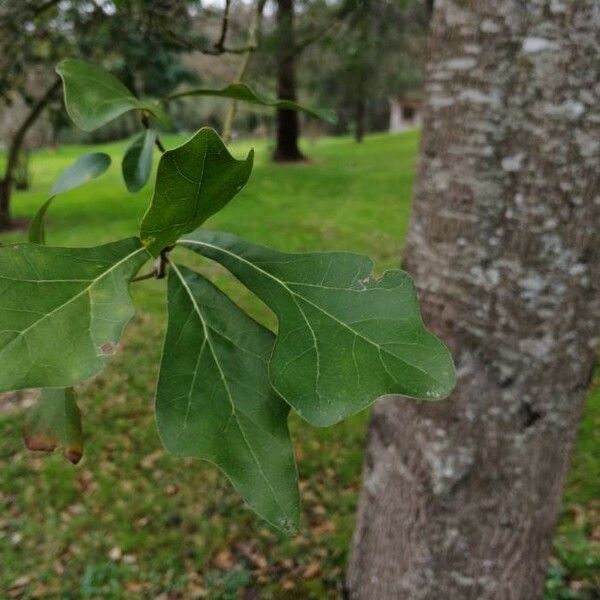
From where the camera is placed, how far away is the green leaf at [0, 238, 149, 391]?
0.61 meters

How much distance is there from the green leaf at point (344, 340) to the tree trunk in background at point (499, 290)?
870mm

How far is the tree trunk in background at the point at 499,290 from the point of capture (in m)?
1.42

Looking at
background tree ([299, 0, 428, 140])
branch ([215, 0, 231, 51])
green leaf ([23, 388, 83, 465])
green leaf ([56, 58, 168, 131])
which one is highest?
background tree ([299, 0, 428, 140])

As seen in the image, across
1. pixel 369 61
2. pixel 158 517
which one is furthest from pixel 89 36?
pixel 369 61

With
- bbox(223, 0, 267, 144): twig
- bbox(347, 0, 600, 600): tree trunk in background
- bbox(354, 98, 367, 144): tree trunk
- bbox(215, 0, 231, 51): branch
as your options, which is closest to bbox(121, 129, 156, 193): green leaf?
bbox(223, 0, 267, 144): twig

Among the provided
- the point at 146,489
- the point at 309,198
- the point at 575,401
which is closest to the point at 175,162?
the point at 575,401

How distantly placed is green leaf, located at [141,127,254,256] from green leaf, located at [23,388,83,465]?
37 cm

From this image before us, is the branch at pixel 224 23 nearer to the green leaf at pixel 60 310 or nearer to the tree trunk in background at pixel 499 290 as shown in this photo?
the tree trunk in background at pixel 499 290

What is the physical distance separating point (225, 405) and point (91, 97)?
1.48 feet

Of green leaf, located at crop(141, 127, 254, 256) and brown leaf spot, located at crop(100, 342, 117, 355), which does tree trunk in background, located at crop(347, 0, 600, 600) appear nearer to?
green leaf, located at crop(141, 127, 254, 256)

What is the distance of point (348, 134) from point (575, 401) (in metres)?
34.6

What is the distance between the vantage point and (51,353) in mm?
616

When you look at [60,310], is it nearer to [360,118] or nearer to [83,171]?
[83,171]

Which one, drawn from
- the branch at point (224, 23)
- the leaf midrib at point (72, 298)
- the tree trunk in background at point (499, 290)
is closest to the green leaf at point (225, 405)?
the leaf midrib at point (72, 298)
